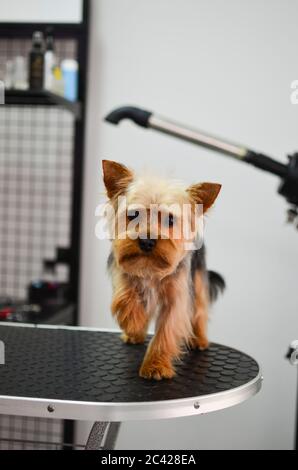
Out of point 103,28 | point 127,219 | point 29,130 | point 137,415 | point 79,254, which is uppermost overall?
point 103,28

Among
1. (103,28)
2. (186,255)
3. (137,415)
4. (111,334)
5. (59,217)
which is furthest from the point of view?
(59,217)

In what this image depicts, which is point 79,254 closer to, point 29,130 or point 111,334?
point 29,130

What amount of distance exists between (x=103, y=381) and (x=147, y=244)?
25 centimetres

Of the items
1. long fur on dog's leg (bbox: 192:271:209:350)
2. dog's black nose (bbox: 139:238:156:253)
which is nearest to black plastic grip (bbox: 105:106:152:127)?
dog's black nose (bbox: 139:238:156:253)

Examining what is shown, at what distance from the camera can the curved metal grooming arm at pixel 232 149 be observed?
87cm

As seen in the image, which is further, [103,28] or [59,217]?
[59,217]

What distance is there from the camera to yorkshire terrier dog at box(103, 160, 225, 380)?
2.87 feet

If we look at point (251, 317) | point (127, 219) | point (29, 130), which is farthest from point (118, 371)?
point (29, 130)

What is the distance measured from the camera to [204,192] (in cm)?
90

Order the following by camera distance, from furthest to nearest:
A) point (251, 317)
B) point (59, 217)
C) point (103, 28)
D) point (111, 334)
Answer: point (59, 217)
point (103, 28)
point (251, 317)
point (111, 334)

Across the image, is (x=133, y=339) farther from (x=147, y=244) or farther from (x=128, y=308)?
(x=147, y=244)

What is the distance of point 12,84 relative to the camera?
1.82 m
